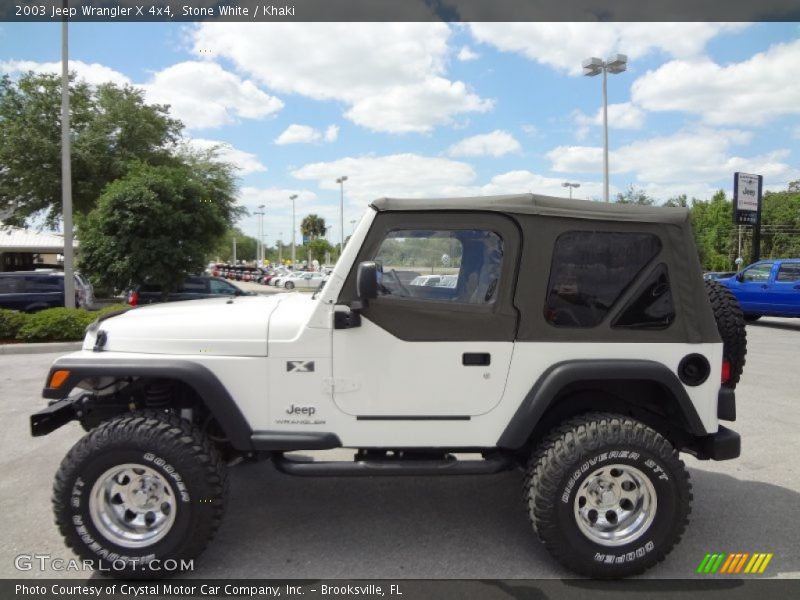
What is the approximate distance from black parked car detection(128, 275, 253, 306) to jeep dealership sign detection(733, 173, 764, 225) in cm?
2029

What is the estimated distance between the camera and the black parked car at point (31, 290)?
1451cm

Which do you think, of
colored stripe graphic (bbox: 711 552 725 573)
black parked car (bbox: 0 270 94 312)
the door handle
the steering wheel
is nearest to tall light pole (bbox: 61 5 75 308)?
black parked car (bbox: 0 270 94 312)

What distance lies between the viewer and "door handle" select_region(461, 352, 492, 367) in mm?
3264

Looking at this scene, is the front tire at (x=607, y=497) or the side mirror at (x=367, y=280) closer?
the side mirror at (x=367, y=280)

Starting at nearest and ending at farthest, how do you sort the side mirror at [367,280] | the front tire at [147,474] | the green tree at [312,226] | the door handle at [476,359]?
the side mirror at [367,280] → the front tire at [147,474] → the door handle at [476,359] → the green tree at [312,226]

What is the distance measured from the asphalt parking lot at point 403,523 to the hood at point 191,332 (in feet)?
4.02

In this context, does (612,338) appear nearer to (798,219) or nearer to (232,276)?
(232,276)

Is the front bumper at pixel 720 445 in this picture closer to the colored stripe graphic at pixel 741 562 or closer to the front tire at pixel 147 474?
the colored stripe graphic at pixel 741 562

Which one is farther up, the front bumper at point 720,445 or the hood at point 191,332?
the hood at point 191,332

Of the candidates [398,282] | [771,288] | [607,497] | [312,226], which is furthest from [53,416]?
[312,226]

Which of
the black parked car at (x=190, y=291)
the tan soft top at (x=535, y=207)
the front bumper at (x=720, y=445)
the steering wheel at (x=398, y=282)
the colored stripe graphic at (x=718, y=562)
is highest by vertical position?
the tan soft top at (x=535, y=207)

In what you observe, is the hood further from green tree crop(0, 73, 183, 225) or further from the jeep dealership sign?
the jeep dealership sign

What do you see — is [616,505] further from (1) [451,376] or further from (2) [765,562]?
(1) [451,376]

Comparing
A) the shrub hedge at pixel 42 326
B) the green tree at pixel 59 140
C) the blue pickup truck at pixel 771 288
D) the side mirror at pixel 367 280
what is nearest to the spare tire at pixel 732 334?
the side mirror at pixel 367 280
